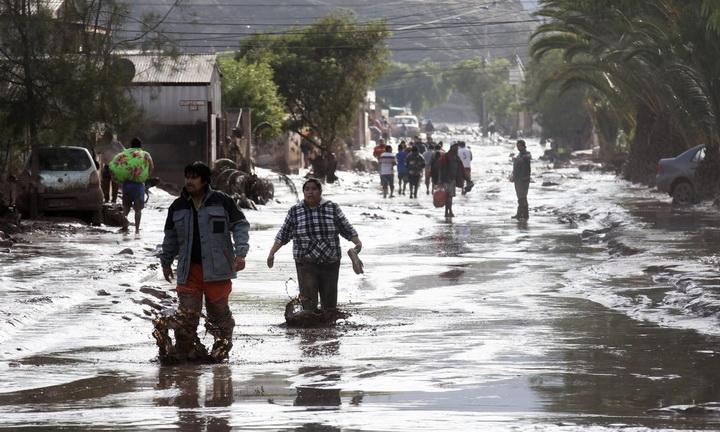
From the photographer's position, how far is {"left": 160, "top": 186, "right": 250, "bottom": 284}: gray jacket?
11.6 metres

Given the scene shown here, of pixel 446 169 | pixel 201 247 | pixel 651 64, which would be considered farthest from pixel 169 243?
pixel 651 64

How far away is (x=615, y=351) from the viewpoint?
39.5ft

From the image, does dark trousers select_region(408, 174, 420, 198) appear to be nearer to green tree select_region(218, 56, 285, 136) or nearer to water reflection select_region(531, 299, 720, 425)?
green tree select_region(218, 56, 285, 136)

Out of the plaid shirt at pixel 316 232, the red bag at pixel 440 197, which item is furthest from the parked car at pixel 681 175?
the plaid shirt at pixel 316 232

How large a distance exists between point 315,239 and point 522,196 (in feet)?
59.0

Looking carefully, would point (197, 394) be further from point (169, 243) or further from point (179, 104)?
point (179, 104)

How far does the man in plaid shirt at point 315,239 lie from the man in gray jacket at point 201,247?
208 centimetres

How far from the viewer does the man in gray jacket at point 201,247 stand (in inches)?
456

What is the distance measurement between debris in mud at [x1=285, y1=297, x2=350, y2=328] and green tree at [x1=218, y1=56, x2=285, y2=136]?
41461 millimetres

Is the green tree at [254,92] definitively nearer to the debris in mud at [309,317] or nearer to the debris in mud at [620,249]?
the debris in mud at [620,249]

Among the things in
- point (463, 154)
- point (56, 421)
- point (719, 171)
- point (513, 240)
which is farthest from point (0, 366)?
point (463, 154)

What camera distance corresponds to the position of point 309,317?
14.1 metres

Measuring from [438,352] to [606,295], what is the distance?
5342 mm

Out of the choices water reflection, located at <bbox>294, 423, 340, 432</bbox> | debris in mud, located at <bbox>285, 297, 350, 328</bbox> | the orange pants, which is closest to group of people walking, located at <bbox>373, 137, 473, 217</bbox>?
debris in mud, located at <bbox>285, 297, 350, 328</bbox>
